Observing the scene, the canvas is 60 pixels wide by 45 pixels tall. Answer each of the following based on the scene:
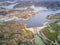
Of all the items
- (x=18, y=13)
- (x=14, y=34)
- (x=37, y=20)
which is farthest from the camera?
(x=18, y=13)

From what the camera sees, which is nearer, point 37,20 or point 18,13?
point 37,20

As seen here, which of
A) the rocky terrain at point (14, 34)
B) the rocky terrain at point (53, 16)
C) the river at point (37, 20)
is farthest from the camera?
the rocky terrain at point (53, 16)

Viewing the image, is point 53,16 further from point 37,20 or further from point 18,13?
point 18,13

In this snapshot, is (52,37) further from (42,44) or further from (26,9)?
(26,9)

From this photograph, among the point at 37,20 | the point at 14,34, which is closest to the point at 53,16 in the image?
the point at 37,20

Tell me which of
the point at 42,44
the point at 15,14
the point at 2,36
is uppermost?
the point at 15,14

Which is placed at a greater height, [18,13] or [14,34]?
[18,13]

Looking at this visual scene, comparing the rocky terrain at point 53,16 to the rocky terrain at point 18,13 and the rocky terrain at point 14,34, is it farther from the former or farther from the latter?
the rocky terrain at point 14,34

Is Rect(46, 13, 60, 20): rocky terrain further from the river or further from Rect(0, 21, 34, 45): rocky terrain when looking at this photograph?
Rect(0, 21, 34, 45): rocky terrain

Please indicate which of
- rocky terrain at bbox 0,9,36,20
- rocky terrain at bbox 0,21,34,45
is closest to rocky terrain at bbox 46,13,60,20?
rocky terrain at bbox 0,9,36,20

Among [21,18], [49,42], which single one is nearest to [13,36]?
[21,18]

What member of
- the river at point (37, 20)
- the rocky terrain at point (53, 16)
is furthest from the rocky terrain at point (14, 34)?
the rocky terrain at point (53, 16)
